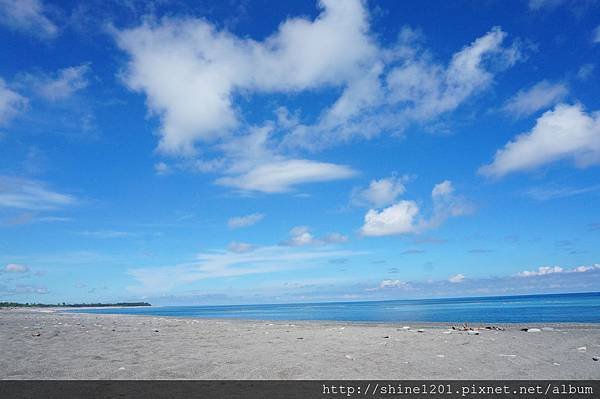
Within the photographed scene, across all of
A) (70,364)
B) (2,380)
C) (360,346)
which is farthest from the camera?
(360,346)

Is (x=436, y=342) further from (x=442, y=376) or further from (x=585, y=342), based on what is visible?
(x=442, y=376)

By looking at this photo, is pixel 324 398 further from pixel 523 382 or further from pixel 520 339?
pixel 520 339

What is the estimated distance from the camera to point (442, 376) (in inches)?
411

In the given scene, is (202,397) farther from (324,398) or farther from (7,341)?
(7,341)

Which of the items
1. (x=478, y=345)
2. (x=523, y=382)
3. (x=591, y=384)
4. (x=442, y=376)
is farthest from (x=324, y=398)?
(x=478, y=345)

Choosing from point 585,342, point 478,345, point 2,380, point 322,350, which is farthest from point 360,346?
point 2,380

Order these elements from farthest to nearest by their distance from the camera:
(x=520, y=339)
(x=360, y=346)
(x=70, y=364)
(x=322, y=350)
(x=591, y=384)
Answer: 1. (x=520, y=339)
2. (x=360, y=346)
3. (x=322, y=350)
4. (x=70, y=364)
5. (x=591, y=384)

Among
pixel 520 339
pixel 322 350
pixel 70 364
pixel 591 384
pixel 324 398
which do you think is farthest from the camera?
pixel 520 339

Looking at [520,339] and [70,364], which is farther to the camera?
[520,339]

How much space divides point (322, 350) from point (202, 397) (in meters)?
7.62

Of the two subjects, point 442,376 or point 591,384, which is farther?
point 442,376

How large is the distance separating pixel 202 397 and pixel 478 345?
12.5 meters

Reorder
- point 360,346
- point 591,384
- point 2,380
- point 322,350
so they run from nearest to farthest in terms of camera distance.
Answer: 1. point 591,384
2. point 2,380
3. point 322,350
4. point 360,346

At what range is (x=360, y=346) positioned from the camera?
16.5 meters
